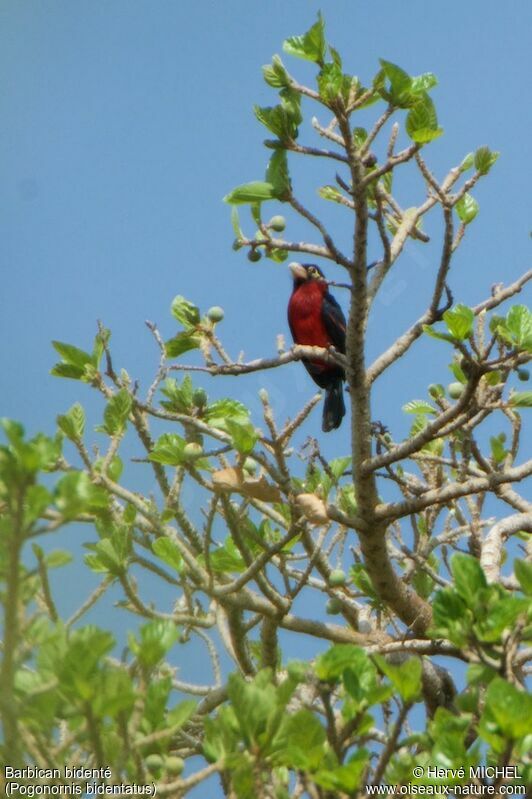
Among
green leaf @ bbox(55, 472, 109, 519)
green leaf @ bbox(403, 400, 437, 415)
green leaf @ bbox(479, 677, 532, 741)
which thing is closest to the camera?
green leaf @ bbox(55, 472, 109, 519)

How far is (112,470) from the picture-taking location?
3.75 metres

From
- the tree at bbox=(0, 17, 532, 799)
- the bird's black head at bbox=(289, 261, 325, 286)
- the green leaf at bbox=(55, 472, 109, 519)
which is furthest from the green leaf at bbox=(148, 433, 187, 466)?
the bird's black head at bbox=(289, 261, 325, 286)

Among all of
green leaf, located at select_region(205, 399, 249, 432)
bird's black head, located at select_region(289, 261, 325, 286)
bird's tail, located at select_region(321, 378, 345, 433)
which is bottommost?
green leaf, located at select_region(205, 399, 249, 432)

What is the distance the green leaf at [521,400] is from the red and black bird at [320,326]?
375cm

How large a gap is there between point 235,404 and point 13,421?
6.19ft

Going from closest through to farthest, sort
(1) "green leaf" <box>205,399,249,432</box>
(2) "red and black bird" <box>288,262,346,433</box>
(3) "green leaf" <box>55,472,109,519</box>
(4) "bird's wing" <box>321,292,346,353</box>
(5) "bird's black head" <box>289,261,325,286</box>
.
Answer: (3) "green leaf" <box>55,472,109,519</box>, (1) "green leaf" <box>205,399,249,432</box>, (2) "red and black bird" <box>288,262,346,433</box>, (4) "bird's wing" <box>321,292,346,353</box>, (5) "bird's black head" <box>289,261,325,286</box>

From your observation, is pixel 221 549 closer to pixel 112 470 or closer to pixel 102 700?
pixel 112 470

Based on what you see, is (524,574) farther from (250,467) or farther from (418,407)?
(418,407)

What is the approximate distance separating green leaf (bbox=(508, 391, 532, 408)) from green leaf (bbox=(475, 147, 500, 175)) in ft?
2.43

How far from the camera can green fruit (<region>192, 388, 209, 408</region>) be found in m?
3.79

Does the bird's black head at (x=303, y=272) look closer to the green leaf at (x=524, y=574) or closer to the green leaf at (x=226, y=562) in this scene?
the green leaf at (x=226, y=562)

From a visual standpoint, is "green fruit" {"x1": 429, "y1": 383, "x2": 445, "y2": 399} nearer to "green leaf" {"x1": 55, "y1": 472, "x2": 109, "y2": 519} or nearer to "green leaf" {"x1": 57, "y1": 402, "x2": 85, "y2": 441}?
"green leaf" {"x1": 57, "y1": 402, "x2": 85, "y2": 441}

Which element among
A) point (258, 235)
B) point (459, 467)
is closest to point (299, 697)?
point (459, 467)

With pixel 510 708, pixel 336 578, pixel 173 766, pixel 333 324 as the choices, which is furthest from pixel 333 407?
pixel 510 708
